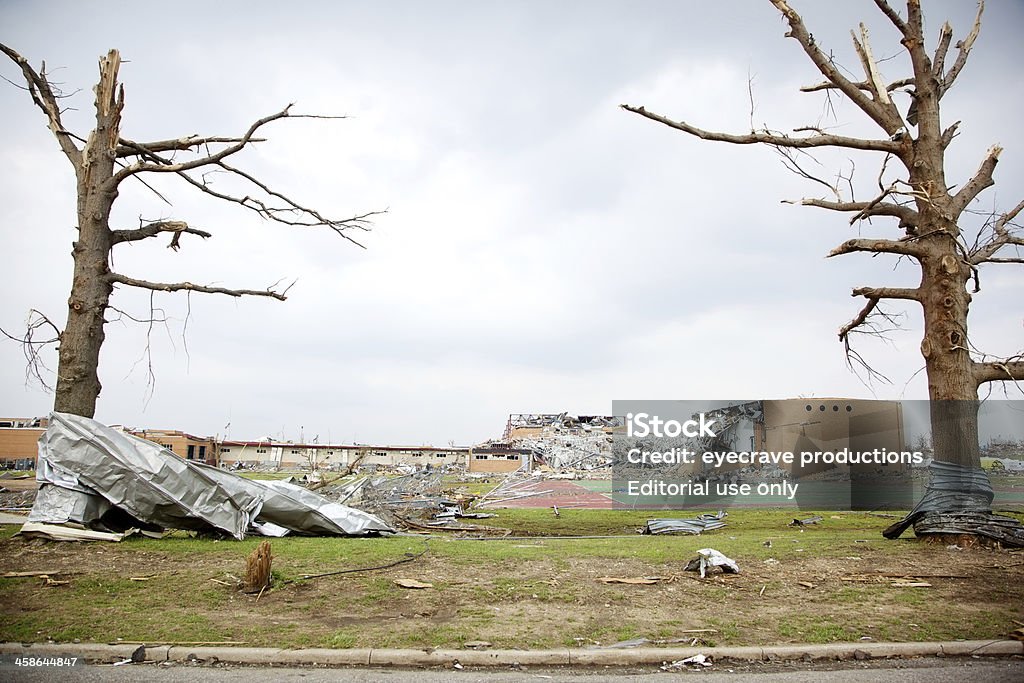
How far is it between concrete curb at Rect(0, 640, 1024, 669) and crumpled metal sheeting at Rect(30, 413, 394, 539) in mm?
4528

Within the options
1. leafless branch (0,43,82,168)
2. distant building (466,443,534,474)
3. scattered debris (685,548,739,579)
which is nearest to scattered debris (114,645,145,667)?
scattered debris (685,548,739,579)

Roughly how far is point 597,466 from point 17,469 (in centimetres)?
3457

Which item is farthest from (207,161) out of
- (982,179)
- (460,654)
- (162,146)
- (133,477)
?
(982,179)

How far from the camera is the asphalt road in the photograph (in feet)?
15.9

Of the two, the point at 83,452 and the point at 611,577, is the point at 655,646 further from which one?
the point at 83,452

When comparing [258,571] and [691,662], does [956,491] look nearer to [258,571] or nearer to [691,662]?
[691,662]

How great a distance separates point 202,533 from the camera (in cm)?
Result: 1011

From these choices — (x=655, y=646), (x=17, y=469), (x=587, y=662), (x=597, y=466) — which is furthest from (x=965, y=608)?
(x=17, y=469)

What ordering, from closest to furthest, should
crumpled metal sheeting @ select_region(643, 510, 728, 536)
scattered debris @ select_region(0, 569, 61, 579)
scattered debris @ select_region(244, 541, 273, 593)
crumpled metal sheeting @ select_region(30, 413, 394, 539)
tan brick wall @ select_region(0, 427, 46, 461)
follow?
scattered debris @ select_region(244, 541, 273, 593) < scattered debris @ select_region(0, 569, 61, 579) < crumpled metal sheeting @ select_region(30, 413, 394, 539) < crumpled metal sheeting @ select_region(643, 510, 728, 536) < tan brick wall @ select_region(0, 427, 46, 461)

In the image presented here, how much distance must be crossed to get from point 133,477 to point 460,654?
6638 mm

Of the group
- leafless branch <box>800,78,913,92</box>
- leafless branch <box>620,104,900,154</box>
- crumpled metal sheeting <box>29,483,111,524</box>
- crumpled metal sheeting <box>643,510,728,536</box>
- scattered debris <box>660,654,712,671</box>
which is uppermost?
leafless branch <box>800,78,913,92</box>

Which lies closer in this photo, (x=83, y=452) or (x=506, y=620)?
(x=506, y=620)

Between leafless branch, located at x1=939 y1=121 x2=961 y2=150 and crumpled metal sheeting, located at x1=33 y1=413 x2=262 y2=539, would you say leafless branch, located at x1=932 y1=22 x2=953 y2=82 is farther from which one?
crumpled metal sheeting, located at x1=33 y1=413 x2=262 y2=539

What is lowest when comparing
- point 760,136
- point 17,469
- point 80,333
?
point 17,469
